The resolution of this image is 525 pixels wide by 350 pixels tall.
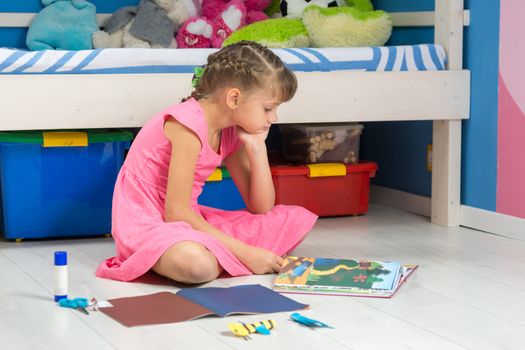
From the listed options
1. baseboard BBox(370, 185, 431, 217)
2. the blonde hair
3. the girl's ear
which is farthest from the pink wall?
the girl's ear

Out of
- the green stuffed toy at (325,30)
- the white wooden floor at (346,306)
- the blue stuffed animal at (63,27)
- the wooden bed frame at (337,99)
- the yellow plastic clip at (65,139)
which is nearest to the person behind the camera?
the white wooden floor at (346,306)

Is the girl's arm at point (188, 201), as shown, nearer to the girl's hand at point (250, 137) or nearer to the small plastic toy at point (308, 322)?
the girl's hand at point (250, 137)

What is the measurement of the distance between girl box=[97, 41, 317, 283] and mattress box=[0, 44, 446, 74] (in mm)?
242

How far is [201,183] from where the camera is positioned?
2.14 meters

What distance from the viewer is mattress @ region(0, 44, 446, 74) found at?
2.22 m

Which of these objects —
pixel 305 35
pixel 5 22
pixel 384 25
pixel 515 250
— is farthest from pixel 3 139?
pixel 515 250

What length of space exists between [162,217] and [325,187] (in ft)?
2.79

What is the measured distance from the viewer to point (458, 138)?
2615 mm

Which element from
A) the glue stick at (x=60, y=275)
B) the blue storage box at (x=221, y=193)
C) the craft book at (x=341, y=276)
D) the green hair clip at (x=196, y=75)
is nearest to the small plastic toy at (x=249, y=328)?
the craft book at (x=341, y=276)

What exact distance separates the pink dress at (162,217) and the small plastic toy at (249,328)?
1.24 feet

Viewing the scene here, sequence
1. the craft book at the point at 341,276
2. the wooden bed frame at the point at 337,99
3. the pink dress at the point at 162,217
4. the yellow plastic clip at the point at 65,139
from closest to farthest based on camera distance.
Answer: the craft book at the point at 341,276 → the pink dress at the point at 162,217 → the wooden bed frame at the point at 337,99 → the yellow plastic clip at the point at 65,139

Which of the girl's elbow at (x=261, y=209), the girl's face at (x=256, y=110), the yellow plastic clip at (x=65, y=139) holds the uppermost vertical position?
the girl's face at (x=256, y=110)

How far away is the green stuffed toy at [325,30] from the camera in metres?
2.67

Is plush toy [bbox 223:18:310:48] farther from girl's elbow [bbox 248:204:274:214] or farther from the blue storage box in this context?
girl's elbow [bbox 248:204:274:214]
